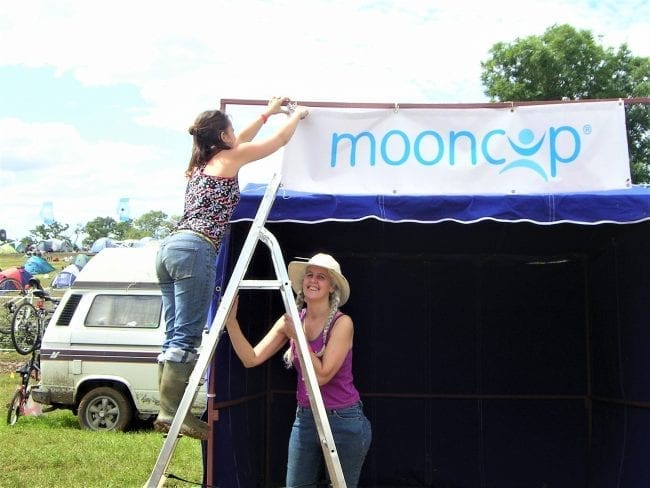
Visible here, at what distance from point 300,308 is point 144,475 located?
360 cm

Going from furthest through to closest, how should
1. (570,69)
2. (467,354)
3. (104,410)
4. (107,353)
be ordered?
(570,69) < (104,410) < (107,353) < (467,354)

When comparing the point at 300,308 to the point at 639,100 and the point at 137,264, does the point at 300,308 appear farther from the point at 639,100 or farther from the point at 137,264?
the point at 137,264

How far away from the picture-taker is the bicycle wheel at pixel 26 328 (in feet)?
39.5

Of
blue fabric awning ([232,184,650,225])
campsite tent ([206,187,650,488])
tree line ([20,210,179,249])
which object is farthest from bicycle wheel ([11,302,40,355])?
tree line ([20,210,179,249])

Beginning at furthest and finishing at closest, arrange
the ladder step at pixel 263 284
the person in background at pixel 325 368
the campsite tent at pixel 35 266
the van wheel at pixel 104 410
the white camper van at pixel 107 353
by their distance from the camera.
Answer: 1. the campsite tent at pixel 35 266
2. the van wheel at pixel 104 410
3. the white camper van at pixel 107 353
4. the person in background at pixel 325 368
5. the ladder step at pixel 263 284

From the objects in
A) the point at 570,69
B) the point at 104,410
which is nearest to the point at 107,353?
the point at 104,410

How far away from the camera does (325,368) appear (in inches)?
132

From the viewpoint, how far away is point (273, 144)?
11.1ft

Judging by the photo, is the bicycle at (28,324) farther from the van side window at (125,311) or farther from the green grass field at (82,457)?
the van side window at (125,311)

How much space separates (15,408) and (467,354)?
23.5 ft

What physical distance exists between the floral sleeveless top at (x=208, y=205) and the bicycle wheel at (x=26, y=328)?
989 cm

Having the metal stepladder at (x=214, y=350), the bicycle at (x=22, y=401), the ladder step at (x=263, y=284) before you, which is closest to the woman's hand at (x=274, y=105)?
the metal stepladder at (x=214, y=350)

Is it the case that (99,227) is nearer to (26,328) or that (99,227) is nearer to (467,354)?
(26,328)

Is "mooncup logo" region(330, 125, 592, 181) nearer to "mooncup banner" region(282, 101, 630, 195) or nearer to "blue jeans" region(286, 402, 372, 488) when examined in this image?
"mooncup banner" region(282, 101, 630, 195)
